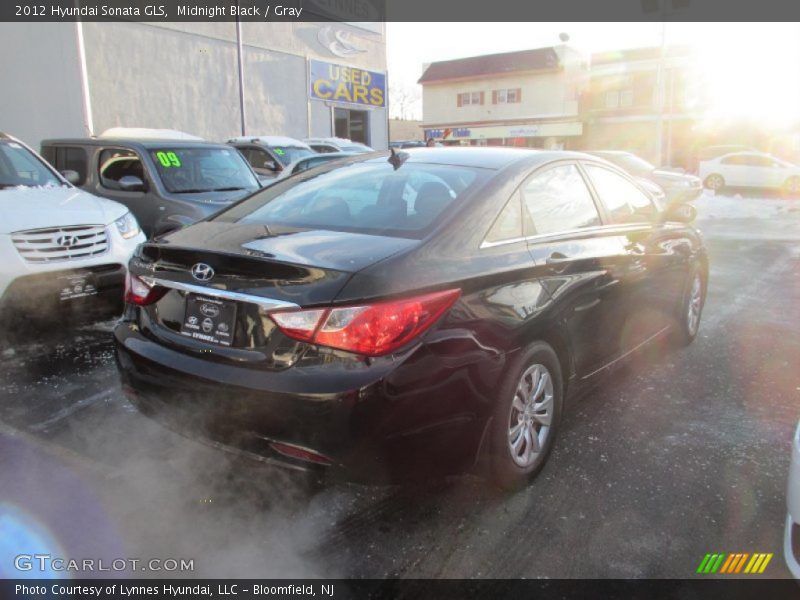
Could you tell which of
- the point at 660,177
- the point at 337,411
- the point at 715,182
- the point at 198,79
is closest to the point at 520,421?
the point at 337,411

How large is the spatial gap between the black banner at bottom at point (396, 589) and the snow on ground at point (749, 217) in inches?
433

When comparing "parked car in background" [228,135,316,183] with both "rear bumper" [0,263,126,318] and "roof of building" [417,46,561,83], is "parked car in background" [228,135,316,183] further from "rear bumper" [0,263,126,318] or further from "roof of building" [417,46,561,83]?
"roof of building" [417,46,561,83]

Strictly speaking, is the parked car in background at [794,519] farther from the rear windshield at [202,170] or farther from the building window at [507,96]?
the building window at [507,96]

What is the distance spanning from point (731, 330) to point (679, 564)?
3780 mm

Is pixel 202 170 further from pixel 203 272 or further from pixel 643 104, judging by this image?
pixel 643 104

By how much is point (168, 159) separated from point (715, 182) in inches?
844

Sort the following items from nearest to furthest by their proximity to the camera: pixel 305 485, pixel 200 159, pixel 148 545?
pixel 148 545 → pixel 305 485 → pixel 200 159

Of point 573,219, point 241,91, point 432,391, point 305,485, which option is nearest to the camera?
point 432,391

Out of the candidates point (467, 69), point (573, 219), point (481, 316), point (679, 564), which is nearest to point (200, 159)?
point (573, 219)

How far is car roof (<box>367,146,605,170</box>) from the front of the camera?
11.2 ft

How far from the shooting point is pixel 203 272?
2.58 meters

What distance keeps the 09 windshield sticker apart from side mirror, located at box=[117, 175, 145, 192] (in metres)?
0.45

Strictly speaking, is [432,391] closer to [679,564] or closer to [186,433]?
[186,433]

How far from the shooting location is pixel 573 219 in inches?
139
